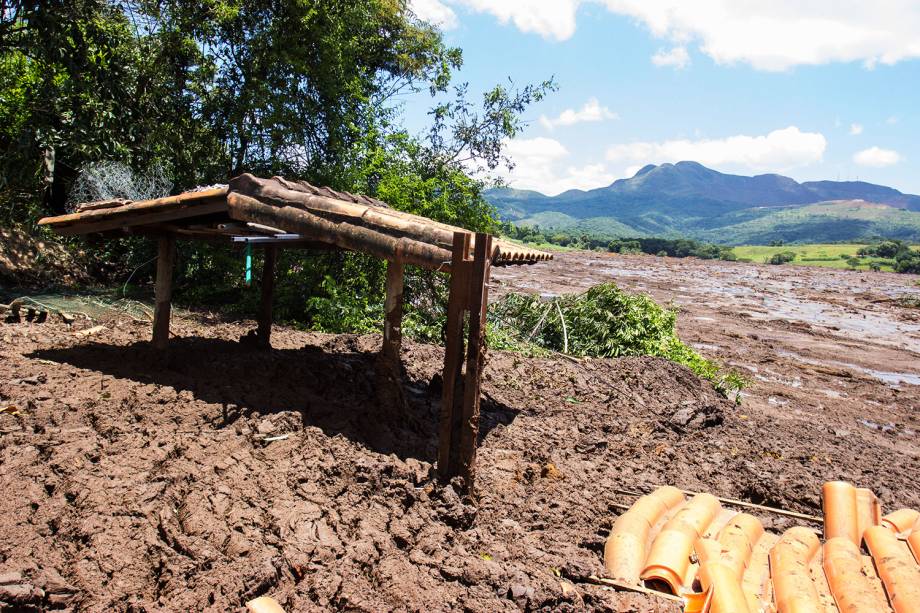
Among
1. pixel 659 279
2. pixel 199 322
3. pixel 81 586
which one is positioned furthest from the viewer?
pixel 659 279

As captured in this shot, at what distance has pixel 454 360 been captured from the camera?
5.11 m

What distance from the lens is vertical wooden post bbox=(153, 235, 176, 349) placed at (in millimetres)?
7176

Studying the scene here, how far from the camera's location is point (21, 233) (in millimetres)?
12172

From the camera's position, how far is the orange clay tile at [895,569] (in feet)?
13.4

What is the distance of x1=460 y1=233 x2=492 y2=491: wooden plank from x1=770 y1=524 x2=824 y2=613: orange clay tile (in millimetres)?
2246

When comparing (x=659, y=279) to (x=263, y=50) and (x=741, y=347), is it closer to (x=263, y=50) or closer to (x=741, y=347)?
(x=741, y=347)

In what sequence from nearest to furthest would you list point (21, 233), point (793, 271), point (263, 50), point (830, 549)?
point (830, 549) < point (21, 233) < point (263, 50) < point (793, 271)

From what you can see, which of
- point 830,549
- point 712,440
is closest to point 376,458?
point 830,549

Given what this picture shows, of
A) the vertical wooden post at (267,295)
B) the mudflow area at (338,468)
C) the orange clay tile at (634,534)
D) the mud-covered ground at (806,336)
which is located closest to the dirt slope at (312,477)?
the mudflow area at (338,468)

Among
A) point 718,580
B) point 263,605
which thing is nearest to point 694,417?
point 718,580

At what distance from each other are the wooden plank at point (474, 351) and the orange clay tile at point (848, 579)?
102 inches

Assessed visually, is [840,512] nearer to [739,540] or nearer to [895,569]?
[895,569]

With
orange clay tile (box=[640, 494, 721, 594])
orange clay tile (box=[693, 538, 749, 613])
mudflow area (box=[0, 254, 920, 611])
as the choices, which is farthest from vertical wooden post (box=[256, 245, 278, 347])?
orange clay tile (box=[693, 538, 749, 613])

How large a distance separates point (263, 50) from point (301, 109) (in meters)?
1.33
